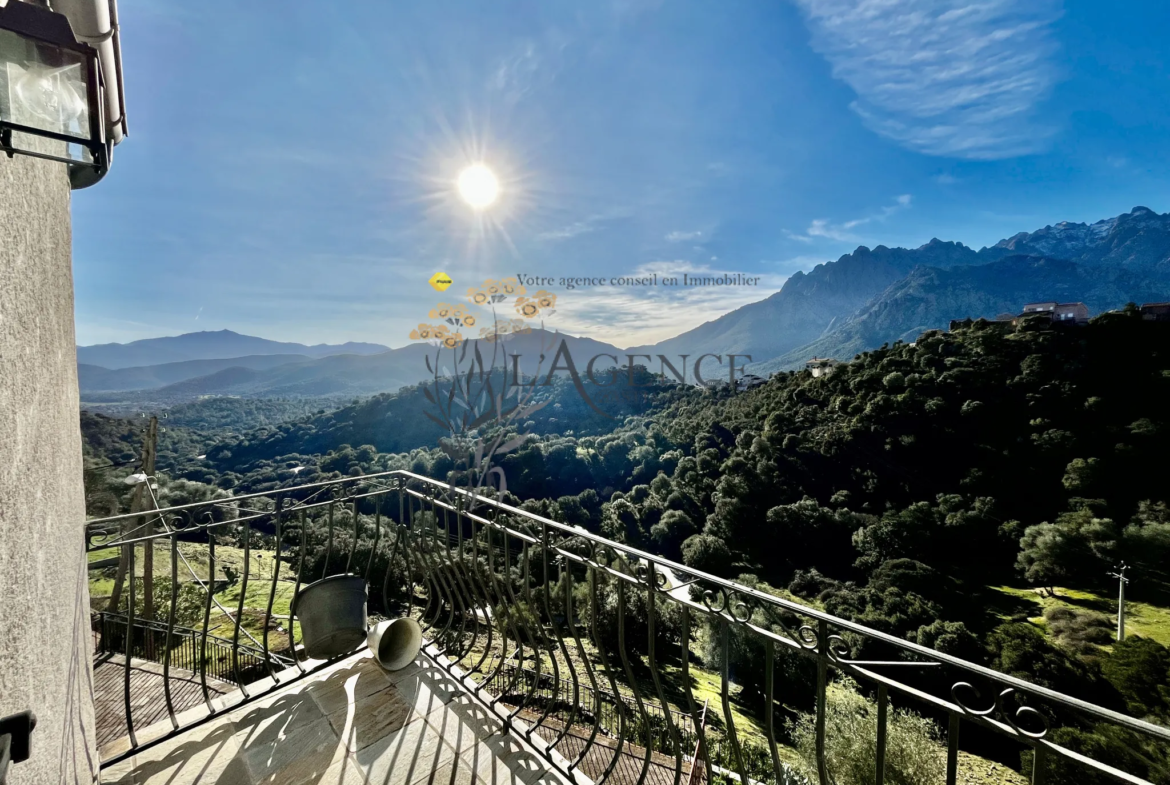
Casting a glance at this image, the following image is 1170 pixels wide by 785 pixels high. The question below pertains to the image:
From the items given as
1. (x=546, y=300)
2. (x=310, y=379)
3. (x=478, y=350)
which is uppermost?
(x=546, y=300)

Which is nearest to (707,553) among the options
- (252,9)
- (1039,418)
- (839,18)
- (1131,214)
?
(1039,418)

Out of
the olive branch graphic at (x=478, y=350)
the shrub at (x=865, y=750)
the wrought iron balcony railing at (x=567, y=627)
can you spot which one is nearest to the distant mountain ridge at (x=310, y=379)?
the olive branch graphic at (x=478, y=350)

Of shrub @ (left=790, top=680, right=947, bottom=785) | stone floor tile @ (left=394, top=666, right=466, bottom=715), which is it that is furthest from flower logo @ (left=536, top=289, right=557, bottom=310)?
shrub @ (left=790, top=680, right=947, bottom=785)

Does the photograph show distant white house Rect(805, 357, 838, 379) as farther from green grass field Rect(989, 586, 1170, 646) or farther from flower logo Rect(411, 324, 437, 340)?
flower logo Rect(411, 324, 437, 340)

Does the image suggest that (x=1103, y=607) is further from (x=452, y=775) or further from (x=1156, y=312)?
(x=452, y=775)

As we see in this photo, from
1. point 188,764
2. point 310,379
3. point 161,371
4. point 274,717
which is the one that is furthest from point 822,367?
point 161,371

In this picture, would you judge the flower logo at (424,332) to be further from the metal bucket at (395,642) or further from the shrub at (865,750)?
the shrub at (865,750)

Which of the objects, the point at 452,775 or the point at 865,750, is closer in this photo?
the point at 452,775

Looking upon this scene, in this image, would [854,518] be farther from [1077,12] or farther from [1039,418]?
[1077,12]
